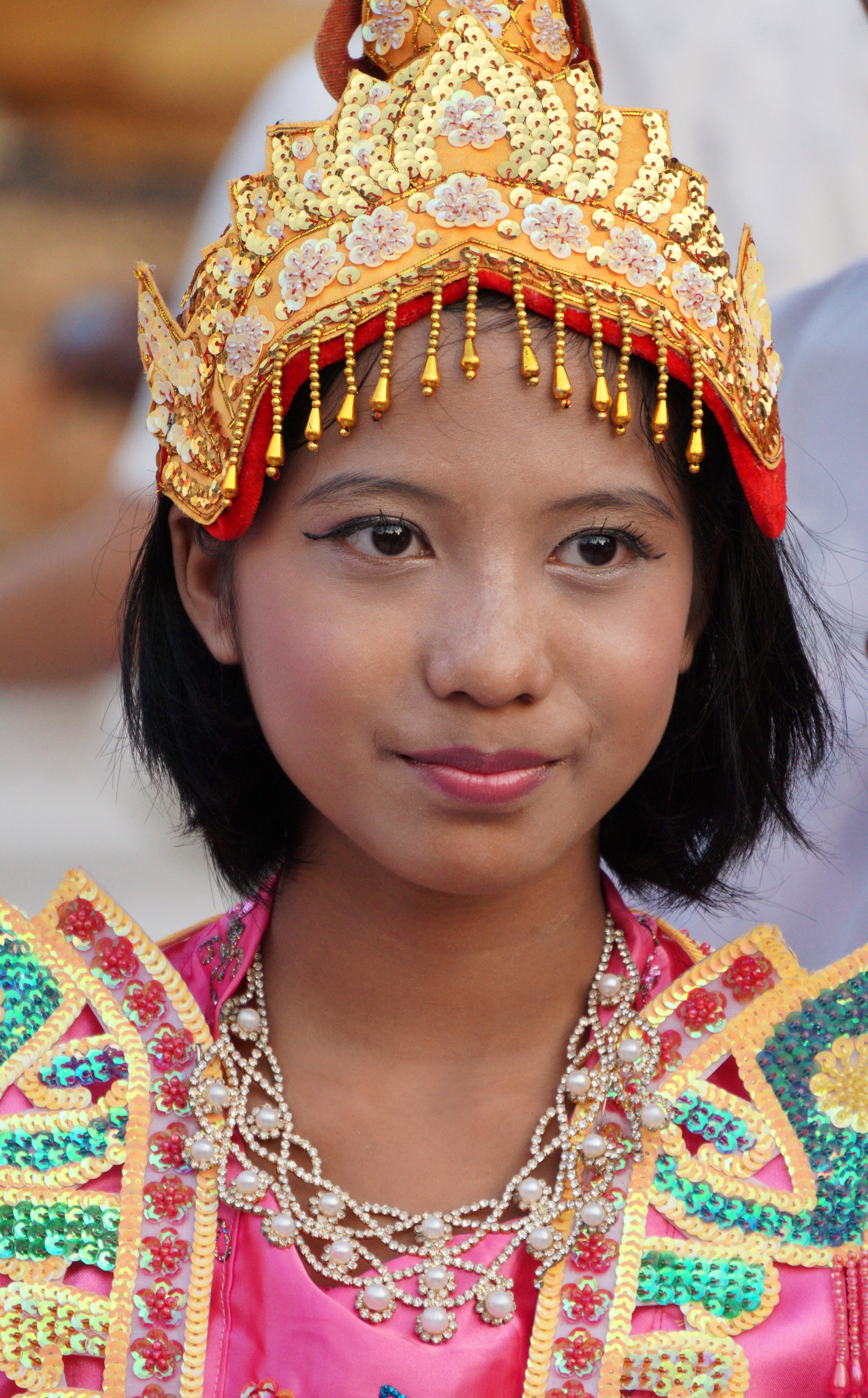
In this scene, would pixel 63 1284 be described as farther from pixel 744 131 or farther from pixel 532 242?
pixel 744 131

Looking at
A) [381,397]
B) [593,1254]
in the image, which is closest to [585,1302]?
[593,1254]

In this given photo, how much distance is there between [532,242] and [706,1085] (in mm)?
687

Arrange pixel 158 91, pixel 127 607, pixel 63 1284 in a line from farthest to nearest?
pixel 158 91
pixel 127 607
pixel 63 1284

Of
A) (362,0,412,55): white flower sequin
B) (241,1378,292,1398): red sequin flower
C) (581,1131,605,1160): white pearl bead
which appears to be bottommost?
(241,1378,292,1398): red sequin flower

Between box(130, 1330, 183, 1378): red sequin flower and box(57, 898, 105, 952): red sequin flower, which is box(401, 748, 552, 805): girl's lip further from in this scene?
box(130, 1330, 183, 1378): red sequin flower

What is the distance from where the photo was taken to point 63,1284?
3.80 ft

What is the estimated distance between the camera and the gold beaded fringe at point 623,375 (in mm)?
1037

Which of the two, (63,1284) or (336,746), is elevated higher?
(336,746)

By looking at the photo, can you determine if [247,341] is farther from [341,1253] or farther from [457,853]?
[341,1253]

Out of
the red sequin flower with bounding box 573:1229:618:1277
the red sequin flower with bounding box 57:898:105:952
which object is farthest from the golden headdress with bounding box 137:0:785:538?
the red sequin flower with bounding box 573:1229:618:1277

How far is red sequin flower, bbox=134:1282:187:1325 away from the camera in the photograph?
3.73 ft

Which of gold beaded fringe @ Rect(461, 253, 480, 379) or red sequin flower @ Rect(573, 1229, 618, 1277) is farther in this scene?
red sequin flower @ Rect(573, 1229, 618, 1277)

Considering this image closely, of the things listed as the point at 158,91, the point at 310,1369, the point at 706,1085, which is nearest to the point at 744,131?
the point at 158,91

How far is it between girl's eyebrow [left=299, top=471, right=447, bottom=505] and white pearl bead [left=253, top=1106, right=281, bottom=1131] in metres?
0.51
